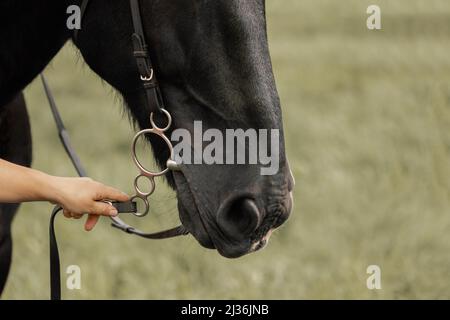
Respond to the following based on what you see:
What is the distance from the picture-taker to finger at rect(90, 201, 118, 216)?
273cm

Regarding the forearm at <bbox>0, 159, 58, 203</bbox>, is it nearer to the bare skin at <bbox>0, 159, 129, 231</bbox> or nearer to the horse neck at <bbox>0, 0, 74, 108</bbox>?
the bare skin at <bbox>0, 159, 129, 231</bbox>

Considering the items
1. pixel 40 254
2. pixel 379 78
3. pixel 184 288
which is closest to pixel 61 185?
pixel 184 288

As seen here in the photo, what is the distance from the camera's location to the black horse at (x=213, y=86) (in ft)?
8.39

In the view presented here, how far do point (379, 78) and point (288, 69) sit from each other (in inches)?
59.2

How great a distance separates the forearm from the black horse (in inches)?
14.0

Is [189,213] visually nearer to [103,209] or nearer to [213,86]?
[103,209]

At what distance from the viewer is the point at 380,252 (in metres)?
5.83

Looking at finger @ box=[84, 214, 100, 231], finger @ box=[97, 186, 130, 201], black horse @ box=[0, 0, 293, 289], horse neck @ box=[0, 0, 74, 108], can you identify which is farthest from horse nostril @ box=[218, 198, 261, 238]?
horse neck @ box=[0, 0, 74, 108]

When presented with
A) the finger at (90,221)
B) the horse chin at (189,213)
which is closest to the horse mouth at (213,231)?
the horse chin at (189,213)

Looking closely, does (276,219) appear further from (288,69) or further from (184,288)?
(288,69)

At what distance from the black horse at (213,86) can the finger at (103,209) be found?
20cm

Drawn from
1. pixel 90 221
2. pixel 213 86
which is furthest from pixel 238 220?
pixel 90 221

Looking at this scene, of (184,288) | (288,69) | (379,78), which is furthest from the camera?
(288,69)

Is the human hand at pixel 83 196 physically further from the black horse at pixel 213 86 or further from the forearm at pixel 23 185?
the black horse at pixel 213 86
